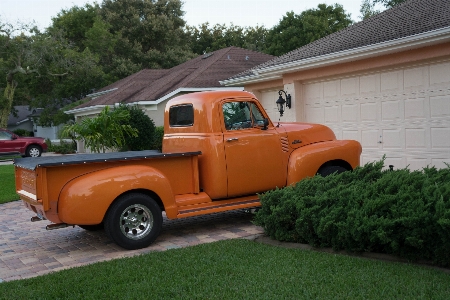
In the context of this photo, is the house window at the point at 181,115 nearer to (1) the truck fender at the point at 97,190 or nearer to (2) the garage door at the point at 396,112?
(1) the truck fender at the point at 97,190

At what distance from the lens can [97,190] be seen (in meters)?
6.29

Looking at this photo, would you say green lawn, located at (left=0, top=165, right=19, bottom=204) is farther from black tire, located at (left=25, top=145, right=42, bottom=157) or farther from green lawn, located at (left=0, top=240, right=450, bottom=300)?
black tire, located at (left=25, top=145, right=42, bottom=157)

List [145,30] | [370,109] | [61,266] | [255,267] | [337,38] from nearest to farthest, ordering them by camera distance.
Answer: [255,267] < [61,266] < [370,109] < [337,38] < [145,30]

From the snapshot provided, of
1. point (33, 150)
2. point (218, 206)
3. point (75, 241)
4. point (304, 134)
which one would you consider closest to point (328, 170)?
point (304, 134)

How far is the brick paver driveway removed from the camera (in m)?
6.14

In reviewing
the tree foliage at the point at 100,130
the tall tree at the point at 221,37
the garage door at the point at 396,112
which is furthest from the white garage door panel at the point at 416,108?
the tall tree at the point at 221,37

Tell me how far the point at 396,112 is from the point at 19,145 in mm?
21509

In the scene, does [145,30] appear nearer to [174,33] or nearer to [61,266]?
[174,33]

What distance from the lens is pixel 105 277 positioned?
5113 millimetres

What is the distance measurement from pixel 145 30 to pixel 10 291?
1479 inches

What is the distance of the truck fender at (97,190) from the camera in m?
6.22

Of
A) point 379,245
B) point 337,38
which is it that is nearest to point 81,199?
point 379,245

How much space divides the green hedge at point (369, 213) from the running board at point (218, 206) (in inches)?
26.5

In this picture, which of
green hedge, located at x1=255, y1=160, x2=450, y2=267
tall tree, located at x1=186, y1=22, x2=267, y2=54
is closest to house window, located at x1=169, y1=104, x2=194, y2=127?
green hedge, located at x1=255, y1=160, x2=450, y2=267
